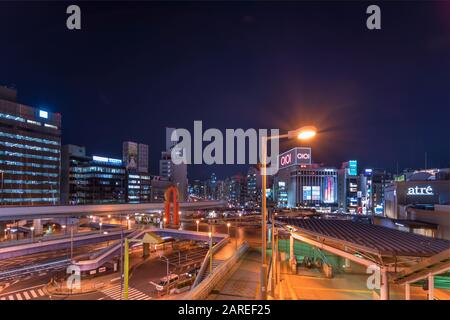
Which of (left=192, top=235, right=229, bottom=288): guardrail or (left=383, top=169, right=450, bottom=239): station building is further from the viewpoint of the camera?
(left=383, top=169, right=450, bottom=239): station building

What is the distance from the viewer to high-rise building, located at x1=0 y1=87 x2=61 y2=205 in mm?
73938

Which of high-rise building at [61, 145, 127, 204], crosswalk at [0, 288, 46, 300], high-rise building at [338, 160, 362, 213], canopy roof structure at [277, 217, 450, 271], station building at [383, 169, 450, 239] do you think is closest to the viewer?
canopy roof structure at [277, 217, 450, 271]

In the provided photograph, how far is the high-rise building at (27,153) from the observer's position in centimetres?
7394

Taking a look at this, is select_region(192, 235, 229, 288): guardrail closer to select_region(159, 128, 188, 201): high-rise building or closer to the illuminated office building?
select_region(159, 128, 188, 201): high-rise building

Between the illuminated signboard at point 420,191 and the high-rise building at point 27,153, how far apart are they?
275ft

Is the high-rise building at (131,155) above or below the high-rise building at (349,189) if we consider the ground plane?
above

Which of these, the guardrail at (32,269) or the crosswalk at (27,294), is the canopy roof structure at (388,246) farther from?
the guardrail at (32,269)

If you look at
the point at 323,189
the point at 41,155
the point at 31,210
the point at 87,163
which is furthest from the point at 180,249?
the point at 323,189

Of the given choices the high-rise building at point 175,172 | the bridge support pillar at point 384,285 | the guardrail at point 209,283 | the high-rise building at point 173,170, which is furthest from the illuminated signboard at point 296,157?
the high-rise building at point 173,170

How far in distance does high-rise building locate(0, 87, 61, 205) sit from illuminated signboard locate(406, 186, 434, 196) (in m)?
83.8

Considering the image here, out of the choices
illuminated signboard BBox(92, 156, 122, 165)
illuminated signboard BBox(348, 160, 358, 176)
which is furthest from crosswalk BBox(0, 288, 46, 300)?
illuminated signboard BBox(348, 160, 358, 176)
